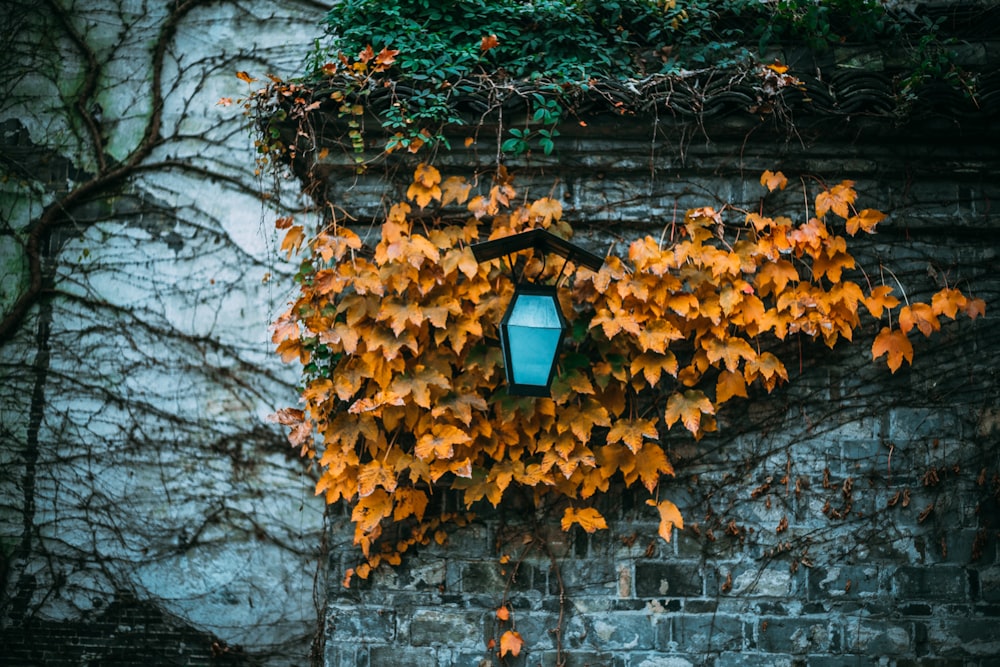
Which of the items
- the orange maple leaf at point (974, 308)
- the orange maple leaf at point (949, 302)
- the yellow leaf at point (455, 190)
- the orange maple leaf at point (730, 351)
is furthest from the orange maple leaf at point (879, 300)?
the yellow leaf at point (455, 190)

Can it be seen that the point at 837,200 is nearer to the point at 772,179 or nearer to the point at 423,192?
the point at 772,179

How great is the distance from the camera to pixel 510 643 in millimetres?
3309

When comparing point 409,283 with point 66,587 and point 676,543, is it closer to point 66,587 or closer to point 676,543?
point 676,543

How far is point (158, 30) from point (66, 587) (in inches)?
143

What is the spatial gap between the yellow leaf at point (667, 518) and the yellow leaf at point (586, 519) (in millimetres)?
218

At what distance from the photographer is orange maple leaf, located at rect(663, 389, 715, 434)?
3264 millimetres

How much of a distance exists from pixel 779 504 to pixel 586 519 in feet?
2.73

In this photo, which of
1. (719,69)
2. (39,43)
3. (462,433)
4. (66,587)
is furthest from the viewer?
(39,43)

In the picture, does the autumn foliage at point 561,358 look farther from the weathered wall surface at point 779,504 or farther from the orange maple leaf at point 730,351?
the weathered wall surface at point 779,504

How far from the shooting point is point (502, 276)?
3.35 meters

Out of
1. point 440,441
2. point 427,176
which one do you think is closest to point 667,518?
point 440,441

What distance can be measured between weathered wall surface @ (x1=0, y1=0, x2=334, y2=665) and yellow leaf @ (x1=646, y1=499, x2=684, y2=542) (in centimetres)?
245

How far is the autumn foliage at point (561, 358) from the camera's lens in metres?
3.26

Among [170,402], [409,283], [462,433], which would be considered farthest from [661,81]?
[170,402]
